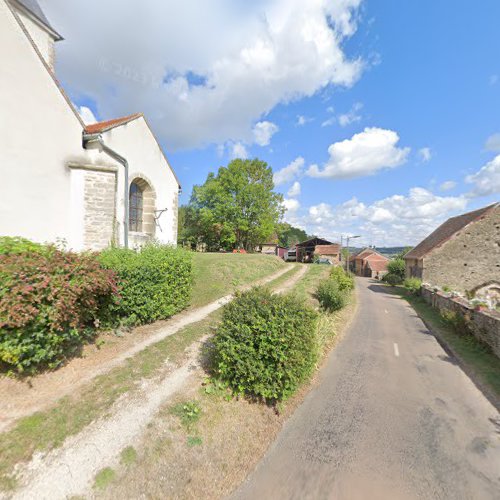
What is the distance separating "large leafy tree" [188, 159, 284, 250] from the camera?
32188 millimetres

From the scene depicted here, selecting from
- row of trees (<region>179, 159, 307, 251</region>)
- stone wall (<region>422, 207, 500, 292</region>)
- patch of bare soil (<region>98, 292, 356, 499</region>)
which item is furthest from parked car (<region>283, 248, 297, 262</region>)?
patch of bare soil (<region>98, 292, 356, 499</region>)

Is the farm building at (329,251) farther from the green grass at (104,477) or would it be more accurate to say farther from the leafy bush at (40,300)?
the green grass at (104,477)

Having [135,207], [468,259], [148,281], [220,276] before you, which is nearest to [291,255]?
[468,259]

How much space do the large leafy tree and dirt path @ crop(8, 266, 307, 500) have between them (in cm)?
2877

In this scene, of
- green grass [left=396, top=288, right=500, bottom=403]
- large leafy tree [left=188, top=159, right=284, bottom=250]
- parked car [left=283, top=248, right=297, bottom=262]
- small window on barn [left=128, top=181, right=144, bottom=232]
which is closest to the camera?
green grass [left=396, top=288, right=500, bottom=403]

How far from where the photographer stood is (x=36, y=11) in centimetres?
1124

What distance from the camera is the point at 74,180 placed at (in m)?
8.13

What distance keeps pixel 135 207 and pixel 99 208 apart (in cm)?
287

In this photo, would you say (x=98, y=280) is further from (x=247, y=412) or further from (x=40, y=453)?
(x=247, y=412)

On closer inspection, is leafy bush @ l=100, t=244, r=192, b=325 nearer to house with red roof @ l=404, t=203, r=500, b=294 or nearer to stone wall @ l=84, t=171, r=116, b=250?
stone wall @ l=84, t=171, r=116, b=250

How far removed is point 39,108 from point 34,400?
825 centimetres

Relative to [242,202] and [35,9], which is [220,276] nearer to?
[35,9]

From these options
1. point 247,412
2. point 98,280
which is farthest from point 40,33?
point 247,412

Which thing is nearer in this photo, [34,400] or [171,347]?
[34,400]
